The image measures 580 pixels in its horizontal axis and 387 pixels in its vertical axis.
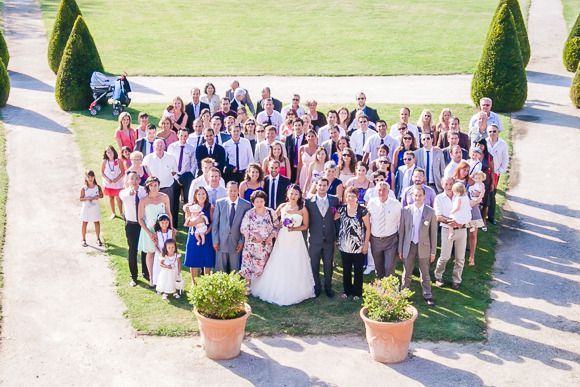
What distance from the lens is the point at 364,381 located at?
1117 centimetres

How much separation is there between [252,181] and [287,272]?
64.7 inches

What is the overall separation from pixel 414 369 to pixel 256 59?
22.1 m

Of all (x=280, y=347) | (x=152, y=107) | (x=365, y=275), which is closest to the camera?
(x=280, y=347)

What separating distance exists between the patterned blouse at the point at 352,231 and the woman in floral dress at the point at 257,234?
3.38 ft

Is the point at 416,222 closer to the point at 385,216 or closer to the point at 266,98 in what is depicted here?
the point at 385,216

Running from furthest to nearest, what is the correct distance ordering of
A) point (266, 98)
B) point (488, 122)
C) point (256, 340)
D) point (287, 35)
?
point (287, 35), point (266, 98), point (488, 122), point (256, 340)

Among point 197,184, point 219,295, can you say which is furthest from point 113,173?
point 219,295

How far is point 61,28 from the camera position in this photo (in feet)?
91.6

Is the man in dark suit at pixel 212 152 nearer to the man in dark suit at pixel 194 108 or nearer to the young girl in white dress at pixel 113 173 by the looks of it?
the young girl in white dress at pixel 113 173

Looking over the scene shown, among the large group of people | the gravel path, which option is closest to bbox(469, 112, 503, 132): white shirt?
the large group of people

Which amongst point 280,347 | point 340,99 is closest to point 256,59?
point 340,99

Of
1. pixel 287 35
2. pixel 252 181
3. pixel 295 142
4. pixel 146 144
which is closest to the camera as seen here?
pixel 252 181

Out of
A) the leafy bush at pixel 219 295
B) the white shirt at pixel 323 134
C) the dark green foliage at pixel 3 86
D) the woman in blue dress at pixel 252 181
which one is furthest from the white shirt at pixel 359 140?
the dark green foliage at pixel 3 86

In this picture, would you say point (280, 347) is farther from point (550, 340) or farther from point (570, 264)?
point (570, 264)
